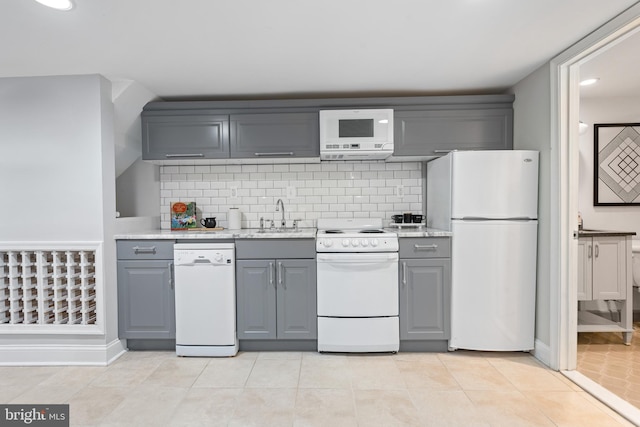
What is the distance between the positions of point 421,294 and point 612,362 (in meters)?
1.52

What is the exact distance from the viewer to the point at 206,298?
2.72 metres

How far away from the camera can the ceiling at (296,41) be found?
1784mm

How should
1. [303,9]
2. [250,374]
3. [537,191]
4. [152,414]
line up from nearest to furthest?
1. [303,9]
2. [152,414]
3. [250,374]
4. [537,191]

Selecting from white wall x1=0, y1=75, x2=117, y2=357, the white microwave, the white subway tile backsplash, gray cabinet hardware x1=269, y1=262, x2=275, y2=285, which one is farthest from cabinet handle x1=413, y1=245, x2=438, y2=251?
white wall x1=0, y1=75, x2=117, y2=357

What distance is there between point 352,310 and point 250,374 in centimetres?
90

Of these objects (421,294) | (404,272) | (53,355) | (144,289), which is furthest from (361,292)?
(53,355)

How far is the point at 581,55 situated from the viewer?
7.26ft

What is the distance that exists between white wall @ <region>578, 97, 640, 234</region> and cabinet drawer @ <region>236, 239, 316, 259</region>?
2.97 meters

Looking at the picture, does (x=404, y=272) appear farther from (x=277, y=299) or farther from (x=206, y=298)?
(x=206, y=298)

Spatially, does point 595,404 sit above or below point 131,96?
below

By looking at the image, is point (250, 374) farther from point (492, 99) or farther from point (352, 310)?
point (492, 99)

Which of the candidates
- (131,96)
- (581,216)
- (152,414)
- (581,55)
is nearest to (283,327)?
(152,414)

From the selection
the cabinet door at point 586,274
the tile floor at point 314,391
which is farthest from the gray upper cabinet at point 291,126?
the tile floor at point 314,391

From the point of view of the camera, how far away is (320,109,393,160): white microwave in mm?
2965
